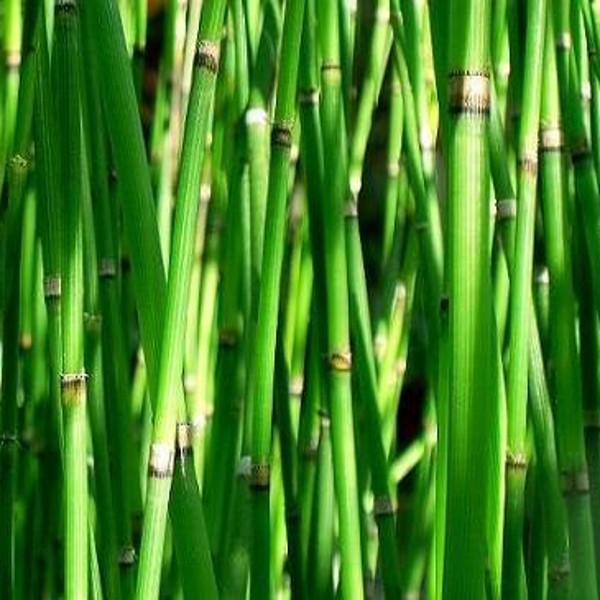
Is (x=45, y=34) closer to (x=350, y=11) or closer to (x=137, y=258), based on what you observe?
(x=137, y=258)

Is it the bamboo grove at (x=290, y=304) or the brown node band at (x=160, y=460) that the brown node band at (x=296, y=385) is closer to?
the bamboo grove at (x=290, y=304)

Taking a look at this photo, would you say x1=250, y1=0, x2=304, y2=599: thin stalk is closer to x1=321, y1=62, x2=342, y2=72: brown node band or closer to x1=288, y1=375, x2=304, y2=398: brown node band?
x1=321, y1=62, x2=342, y2=72: brown node band

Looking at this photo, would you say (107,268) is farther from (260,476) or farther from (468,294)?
(468,294)

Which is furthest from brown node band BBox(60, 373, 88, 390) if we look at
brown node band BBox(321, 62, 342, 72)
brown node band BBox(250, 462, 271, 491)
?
brown node band BBox(321, 62, 342, 72)

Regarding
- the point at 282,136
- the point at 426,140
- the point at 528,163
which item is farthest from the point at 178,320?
the point at 426,140

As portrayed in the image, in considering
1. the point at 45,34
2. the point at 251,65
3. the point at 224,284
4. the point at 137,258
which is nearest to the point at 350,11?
the point at 251,65

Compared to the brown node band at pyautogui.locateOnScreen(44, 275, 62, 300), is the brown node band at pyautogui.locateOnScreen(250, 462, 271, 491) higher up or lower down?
lower down
